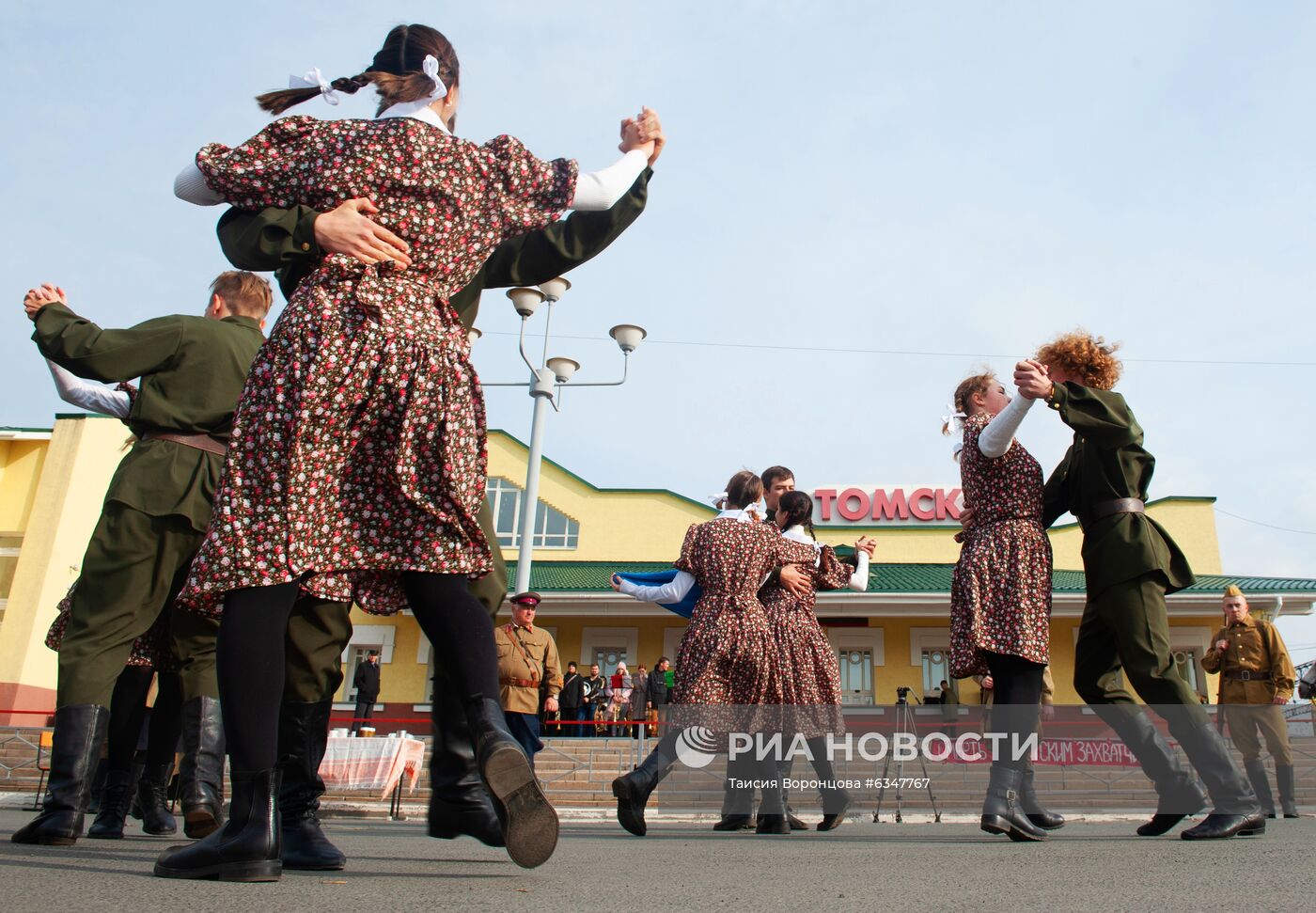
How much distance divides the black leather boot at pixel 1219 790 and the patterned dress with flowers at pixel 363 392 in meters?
2.73

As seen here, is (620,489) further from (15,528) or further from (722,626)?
(722,626)

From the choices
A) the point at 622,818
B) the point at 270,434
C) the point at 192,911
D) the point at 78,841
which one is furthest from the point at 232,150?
the point at 622,818

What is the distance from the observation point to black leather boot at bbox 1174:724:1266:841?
3459 mm

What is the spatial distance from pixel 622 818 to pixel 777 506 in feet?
7.22

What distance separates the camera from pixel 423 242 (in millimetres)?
2297

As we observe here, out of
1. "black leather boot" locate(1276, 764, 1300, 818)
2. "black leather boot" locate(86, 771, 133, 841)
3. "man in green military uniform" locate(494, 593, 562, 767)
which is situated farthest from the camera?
"black leather boot" locate(1276, 764, 1300, 818)

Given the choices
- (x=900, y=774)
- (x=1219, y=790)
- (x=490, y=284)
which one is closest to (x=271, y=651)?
(x=490, y=284)

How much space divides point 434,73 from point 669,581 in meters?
3.39

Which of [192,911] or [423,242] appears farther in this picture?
[423,242]

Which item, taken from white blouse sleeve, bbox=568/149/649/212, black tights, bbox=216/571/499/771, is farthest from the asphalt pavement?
white blouse sleeve, bbox=568/149/649/212

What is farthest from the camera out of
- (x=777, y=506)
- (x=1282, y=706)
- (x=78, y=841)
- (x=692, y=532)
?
(x=1282, y=706)

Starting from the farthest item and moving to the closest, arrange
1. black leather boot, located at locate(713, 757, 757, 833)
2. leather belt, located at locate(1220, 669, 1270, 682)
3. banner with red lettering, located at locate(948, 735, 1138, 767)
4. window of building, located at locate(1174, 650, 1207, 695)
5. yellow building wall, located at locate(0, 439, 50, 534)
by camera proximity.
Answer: yellow building wall, located at locate(0, 439, 50, 534), window of building, located at locate(1174, 650, 1207, 695), leather belt, located at locate(1220, 669, 1270, 682), black leather boot, located at locate(713, 757, 757, 833), banner with red lettering, located at locate(948, 735, 1138, 767)

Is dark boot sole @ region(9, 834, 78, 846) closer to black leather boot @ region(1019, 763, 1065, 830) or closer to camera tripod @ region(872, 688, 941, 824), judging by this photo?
black leather boot @ region(1019, 763, 1065, 830)

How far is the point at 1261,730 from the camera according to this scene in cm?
841
